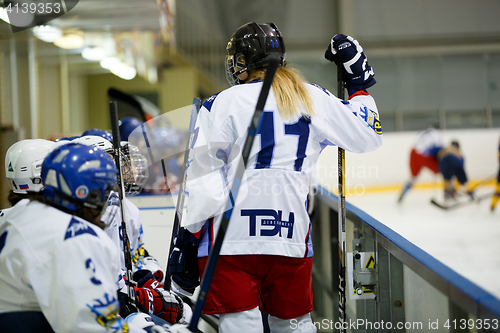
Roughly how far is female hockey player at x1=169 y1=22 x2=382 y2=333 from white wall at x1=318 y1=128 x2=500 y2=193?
680 centimetres

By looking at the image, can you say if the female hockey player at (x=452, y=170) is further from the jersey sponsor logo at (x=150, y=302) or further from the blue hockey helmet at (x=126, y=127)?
the jersey sponsor logo at (x=150, y=302)

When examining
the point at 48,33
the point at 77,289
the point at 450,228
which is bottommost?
the point at 450,228

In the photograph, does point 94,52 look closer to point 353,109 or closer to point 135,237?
point 135,237

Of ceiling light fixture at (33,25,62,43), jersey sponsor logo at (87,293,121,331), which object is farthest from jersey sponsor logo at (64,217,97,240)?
ceiling light fixture at (33,25,62,43)

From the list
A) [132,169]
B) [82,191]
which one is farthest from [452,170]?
[82,191]

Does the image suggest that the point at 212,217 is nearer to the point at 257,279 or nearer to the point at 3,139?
the point at 257,279

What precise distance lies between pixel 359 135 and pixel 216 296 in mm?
656

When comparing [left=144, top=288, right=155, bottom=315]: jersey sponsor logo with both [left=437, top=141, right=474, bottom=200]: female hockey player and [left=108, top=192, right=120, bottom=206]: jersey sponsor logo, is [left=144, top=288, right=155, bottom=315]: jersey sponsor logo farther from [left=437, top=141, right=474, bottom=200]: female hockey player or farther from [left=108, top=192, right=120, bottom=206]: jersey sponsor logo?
[left=437, top=141, right=474, bottom=200]: female hockey player

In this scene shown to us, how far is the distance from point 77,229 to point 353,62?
103 centimetres

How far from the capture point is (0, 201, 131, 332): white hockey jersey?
93cm

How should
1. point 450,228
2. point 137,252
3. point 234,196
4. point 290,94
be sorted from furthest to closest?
1. point 450,228
2. point 137,252
3. point 290,94
4. point 234,196

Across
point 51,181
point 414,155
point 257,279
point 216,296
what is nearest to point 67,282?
point 51,181

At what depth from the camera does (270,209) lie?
4.19ft

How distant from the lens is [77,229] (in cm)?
97
